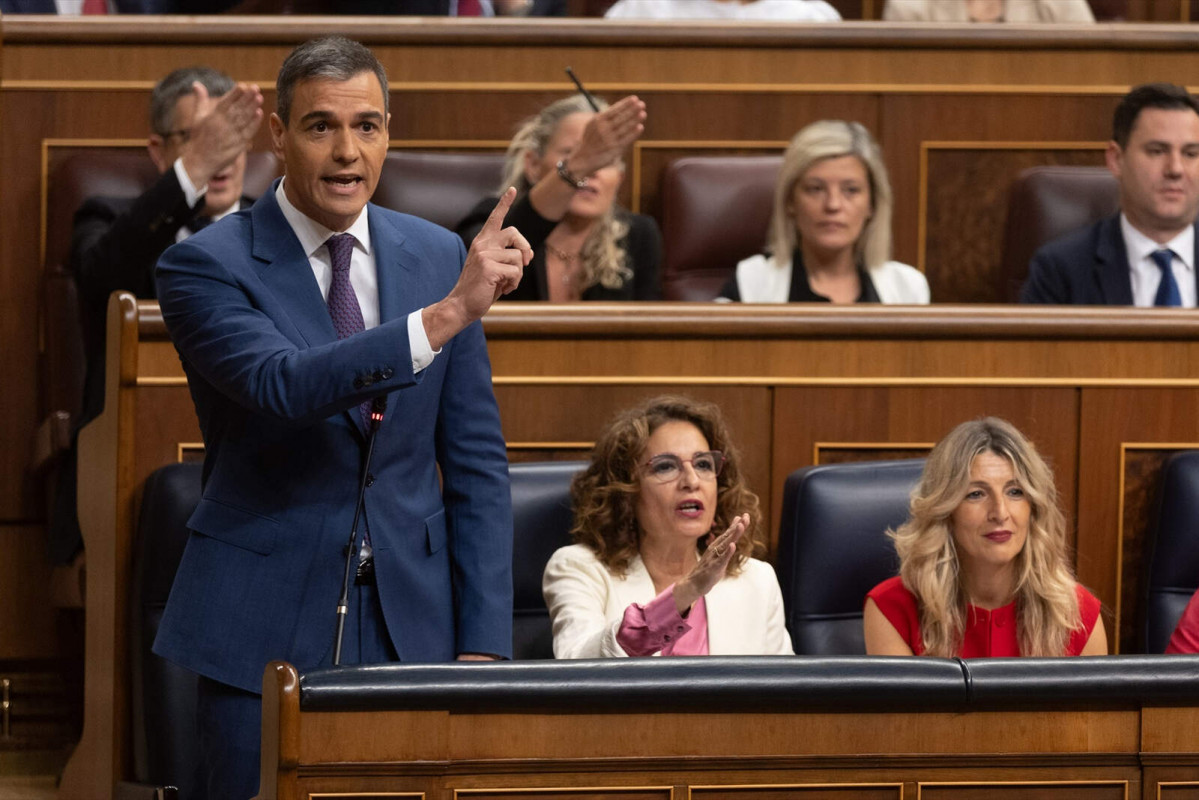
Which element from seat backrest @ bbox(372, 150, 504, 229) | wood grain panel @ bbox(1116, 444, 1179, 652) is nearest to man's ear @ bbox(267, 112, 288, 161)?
wood grain panel @ bbox(1116, 444, 1179, 652)

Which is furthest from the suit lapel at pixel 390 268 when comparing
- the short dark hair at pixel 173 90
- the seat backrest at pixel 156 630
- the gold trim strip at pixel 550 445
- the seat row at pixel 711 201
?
the seat row at pixel 711 201

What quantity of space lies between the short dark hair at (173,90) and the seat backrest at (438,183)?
0.27 m

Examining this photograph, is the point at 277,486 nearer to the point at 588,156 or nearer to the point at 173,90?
the point at 588,156

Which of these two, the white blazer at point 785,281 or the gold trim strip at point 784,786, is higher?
the white blazer at point 785,281

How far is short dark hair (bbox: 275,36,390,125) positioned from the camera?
1.03 metres

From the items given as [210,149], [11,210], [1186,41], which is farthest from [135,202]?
[1186,41]

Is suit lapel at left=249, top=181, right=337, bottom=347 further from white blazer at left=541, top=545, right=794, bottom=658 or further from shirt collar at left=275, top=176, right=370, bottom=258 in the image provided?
white blazer at left=541, top=545, right=794, bottom=658

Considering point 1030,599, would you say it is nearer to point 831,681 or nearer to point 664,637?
point 664,637

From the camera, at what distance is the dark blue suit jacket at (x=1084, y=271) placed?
1937 mm

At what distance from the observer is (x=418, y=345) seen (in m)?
0.98

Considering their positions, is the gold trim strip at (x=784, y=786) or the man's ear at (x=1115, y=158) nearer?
the gold trim strip at (x=784, y=786)

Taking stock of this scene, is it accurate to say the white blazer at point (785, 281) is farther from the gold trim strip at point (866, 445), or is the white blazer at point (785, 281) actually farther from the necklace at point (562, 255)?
the gold trim strip at point (866, 445)

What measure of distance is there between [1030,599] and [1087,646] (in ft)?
0.23

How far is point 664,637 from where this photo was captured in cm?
127
